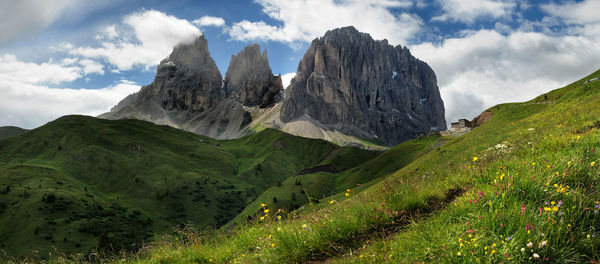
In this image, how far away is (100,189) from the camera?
139750 millimetres

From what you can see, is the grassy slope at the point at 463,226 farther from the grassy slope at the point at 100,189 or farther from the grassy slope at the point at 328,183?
the grassy slope at the point at 328,183

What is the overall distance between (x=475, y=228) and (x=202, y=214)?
470 ft

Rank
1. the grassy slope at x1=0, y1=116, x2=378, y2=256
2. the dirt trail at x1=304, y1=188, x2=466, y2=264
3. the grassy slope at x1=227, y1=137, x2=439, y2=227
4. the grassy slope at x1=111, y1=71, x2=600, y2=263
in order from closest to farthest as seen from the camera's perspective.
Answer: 1. the grassy slope at x1=111, y1=71, x2=600, y2=263
2. the dirt trail at x1=304, y1=188, x2=466, y2=264
3. the grassy slope at x1=0, y1=116, x2=378, y2=256
4. the grassy slope at x1=227, y1=137, x2=439, y2=227

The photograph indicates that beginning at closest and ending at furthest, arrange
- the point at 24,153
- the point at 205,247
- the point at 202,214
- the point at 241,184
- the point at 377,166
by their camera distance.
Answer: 1. the point at 205,247
2. the point at 377,166
3. the point at 202,214
4. the point at 24,153
5. the point at 241,184

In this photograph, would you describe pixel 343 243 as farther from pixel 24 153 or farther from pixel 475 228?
pixel 24 153

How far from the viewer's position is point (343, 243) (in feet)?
21.3

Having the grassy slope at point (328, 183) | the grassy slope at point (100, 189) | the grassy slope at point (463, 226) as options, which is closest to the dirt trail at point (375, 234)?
the grassy slope at point (463, 226)

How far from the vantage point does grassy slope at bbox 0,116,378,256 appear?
95.1 meters

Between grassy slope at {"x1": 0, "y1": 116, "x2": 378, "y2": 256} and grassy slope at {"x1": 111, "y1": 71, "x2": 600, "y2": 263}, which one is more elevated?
grassy slope at {"x1": 111, "y1": 71, "x2": 600, "y2": 263}

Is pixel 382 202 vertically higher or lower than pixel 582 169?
lower

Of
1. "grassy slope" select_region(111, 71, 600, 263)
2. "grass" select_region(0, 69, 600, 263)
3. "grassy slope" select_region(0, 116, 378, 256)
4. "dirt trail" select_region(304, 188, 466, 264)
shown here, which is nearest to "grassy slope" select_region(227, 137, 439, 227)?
"grassy slope" select_region(0, 116, 378, 256)

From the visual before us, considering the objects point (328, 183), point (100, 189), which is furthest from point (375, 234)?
point (100, 189)

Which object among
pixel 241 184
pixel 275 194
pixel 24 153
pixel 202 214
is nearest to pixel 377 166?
pixel 275 194

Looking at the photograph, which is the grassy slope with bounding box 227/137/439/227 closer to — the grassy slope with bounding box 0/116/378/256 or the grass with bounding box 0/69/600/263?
the grassy slope with bounding box 0/116/378/256
